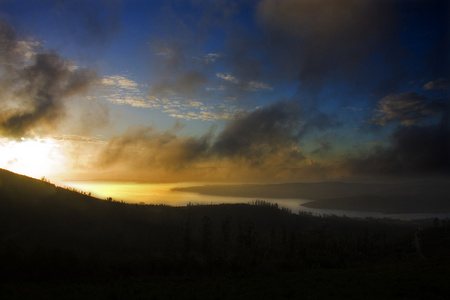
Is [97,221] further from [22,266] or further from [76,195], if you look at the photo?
[22,266]

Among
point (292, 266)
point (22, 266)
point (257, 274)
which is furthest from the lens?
point (292, 266)

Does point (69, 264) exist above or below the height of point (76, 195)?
below

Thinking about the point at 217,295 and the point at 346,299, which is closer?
the point at 346,299

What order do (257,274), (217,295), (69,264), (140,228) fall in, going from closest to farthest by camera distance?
(217,295) < (257,274) < (69,264) < (140,228)

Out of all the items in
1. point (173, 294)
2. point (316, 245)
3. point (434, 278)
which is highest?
point (434, 278)

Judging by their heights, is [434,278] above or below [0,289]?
above

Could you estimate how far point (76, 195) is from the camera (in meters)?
164

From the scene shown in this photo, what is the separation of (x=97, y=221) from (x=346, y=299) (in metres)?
142

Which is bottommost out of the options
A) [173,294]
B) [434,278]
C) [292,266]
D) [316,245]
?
[316,245]

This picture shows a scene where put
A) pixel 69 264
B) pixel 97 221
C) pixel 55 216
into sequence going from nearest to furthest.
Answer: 1. pixel 69 264
2. pixel 55 216
3. pixel 97 221

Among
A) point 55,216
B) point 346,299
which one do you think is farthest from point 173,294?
point 55,216

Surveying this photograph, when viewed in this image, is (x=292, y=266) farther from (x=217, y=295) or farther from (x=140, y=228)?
(x=140, y=228)

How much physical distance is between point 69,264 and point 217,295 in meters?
35.7

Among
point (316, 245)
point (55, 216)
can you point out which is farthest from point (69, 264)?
point (316, 245)
